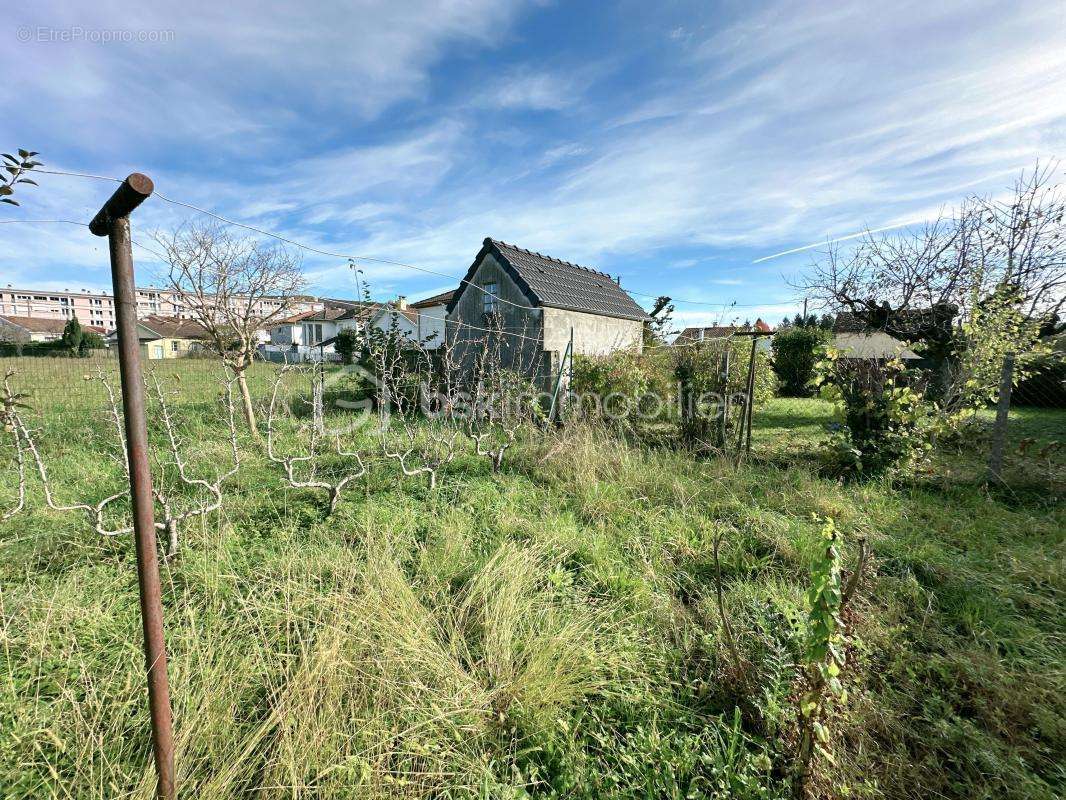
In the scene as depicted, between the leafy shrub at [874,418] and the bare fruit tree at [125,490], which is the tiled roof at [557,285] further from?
the bare fruit tree at [125,490]

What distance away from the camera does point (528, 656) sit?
2.36 meters

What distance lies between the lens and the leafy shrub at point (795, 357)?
599 inches

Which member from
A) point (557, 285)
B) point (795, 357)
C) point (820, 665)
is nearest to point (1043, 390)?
point (795, 357)

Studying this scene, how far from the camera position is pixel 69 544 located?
3.27 m

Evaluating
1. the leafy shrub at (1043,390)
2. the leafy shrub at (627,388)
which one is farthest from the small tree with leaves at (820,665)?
the leafy shrub at (1043,390)

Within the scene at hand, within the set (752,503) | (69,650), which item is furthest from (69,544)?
(752,503)

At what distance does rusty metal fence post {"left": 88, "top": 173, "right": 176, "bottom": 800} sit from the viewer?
4.59 feet

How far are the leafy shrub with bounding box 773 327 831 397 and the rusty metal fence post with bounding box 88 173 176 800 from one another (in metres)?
17.0

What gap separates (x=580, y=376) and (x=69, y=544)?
23.0 feet

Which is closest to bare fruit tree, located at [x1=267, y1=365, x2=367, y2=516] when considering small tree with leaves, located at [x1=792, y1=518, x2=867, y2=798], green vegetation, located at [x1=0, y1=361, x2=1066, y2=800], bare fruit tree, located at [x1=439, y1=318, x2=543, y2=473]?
green vegetation, located at [x1=0, y1=361, x2=1066, y2=800]

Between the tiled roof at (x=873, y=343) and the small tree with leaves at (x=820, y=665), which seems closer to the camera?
the small tree with leaves at (x=820, y=665)

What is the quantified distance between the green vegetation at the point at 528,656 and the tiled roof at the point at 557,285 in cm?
640

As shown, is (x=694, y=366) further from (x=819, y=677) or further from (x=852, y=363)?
(x=819, y=677)

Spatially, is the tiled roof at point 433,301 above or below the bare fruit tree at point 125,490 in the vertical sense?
above
